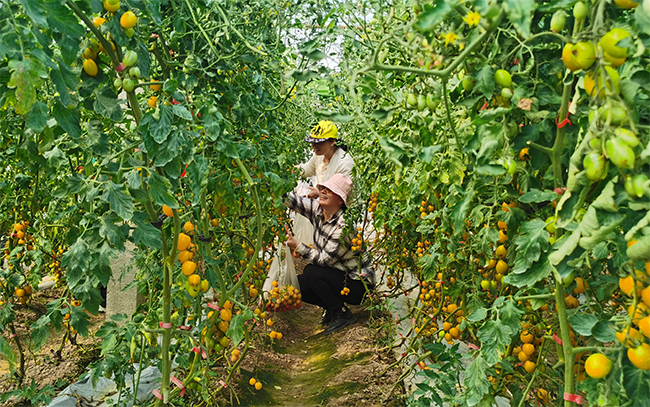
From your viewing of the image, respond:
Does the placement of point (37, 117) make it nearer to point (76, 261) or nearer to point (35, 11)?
A: point (35, 11)

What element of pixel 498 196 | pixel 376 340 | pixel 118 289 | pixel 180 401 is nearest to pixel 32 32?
pixel 498 196

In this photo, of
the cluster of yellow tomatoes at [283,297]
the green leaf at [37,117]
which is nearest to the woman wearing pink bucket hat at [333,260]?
the cluster of yellow tomatoes at [283,297]

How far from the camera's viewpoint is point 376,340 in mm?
3316

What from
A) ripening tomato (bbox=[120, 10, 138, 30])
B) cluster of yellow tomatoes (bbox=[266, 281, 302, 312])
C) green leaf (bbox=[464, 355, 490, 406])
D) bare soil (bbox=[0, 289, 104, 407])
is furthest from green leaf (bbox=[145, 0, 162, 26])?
cluster of yellow tomatoes (bbox=[266, 281, 302, 312])

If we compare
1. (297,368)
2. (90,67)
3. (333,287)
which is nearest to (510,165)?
(90,67)

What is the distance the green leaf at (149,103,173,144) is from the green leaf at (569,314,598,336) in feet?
2.96

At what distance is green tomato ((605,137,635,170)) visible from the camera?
21.3 inches

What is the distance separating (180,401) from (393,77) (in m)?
1.36

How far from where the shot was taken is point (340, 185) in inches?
147

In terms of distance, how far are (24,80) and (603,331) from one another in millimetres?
1013

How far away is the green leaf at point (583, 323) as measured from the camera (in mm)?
789

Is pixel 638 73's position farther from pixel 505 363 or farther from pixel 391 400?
pixel 391 400

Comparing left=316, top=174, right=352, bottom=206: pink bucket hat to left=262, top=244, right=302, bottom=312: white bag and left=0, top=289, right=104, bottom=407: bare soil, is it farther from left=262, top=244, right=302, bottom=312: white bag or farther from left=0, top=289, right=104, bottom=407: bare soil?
left=0, top=289, right=104, bottom=407: bare soil

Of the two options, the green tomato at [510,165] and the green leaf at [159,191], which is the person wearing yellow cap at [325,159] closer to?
the green leaf at [159,191]
